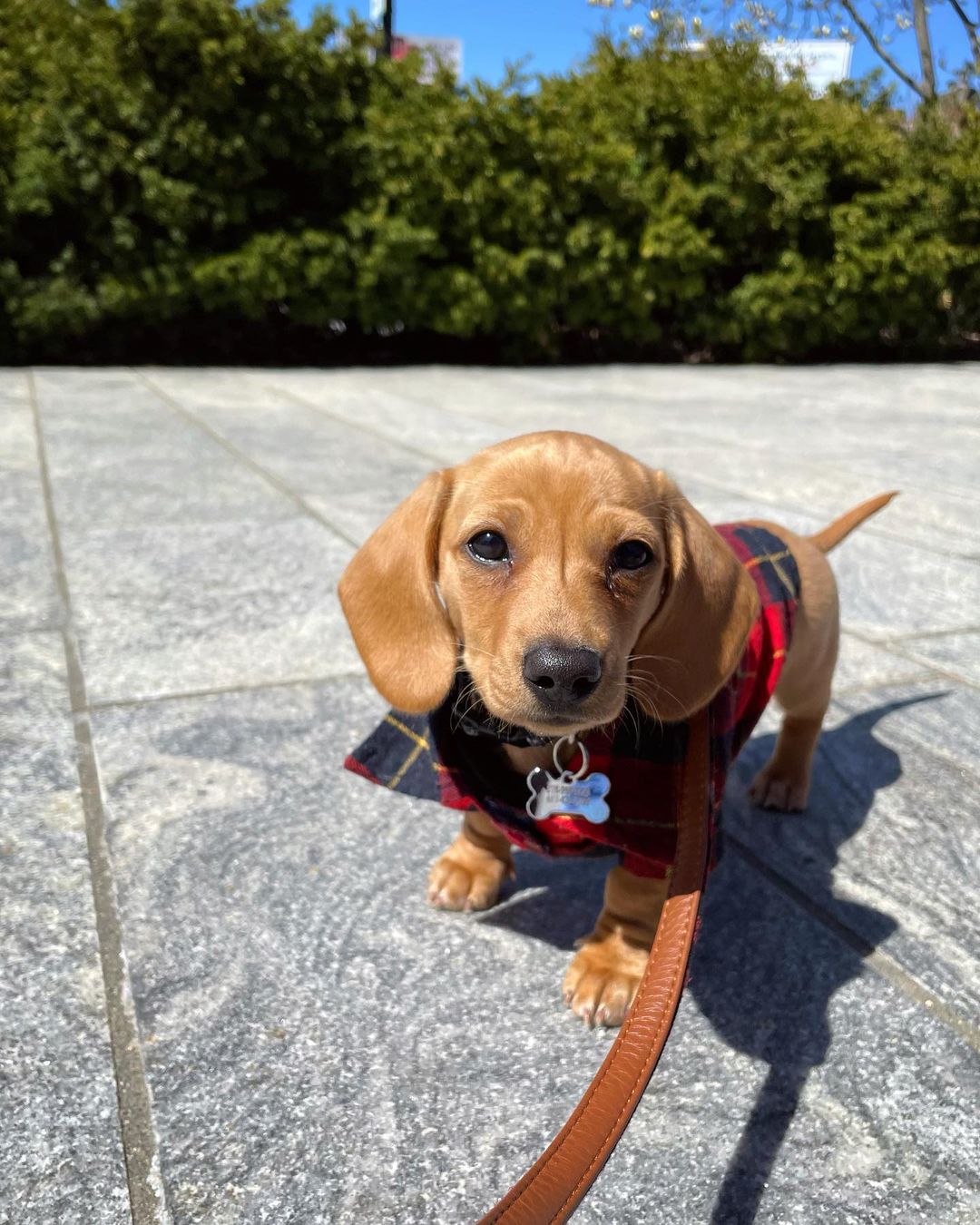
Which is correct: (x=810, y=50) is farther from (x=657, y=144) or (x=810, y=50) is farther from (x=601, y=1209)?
(x=601, y=1209)

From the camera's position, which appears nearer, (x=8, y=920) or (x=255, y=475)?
(x=8, y=920)

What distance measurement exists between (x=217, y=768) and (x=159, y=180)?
354 inches

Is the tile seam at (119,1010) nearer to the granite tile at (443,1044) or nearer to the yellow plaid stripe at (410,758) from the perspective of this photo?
the granite tile at (443,1044)

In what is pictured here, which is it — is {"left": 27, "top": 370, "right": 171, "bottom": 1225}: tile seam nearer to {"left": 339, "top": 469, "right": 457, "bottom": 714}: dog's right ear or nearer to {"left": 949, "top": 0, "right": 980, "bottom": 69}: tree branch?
{"left": 339, "top": 469, "right": 457, "bottom": 714}: dog's right ear

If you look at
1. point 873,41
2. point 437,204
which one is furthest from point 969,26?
point 437,204

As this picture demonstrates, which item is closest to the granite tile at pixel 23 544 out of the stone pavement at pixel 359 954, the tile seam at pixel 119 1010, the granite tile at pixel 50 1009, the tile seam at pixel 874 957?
the stone pavement at pixel 359 954

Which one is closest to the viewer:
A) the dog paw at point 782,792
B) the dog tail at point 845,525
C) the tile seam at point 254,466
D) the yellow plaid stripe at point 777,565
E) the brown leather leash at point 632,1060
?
the brown leather leash at point 632,1060

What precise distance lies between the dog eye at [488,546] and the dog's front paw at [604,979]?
0.77 metres

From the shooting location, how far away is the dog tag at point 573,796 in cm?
186

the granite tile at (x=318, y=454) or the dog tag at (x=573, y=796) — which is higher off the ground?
the dog tag at (x=573, y=796)

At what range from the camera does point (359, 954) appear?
2.03 m

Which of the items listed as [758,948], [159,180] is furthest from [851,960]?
[159,180]

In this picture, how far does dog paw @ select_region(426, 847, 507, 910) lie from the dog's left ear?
1.95ft

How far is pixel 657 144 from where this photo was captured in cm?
1188
